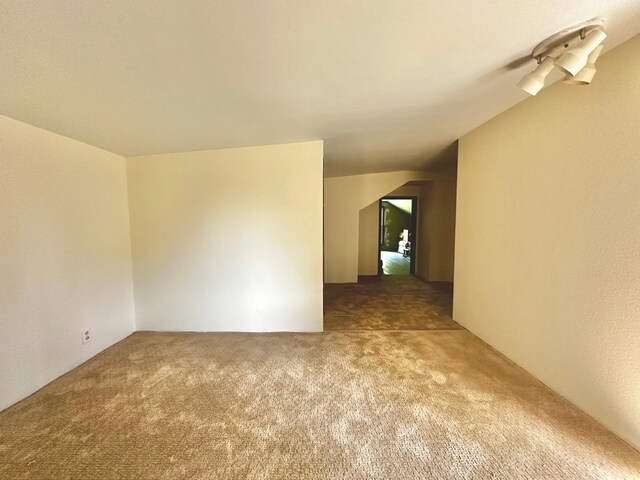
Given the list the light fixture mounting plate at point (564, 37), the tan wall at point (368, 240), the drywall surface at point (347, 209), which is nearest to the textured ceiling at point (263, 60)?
the light fixture mounting plate at point (564, 37)

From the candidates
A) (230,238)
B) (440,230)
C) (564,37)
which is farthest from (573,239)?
(440,230)

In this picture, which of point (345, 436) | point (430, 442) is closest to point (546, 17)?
point (430, 442)

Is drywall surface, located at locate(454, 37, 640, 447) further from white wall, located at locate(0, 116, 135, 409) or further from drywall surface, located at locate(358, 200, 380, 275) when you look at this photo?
white wall, located at locate(0, 116, 135, 409)

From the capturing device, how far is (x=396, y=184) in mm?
5191

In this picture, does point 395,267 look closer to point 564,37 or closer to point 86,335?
point 564,37

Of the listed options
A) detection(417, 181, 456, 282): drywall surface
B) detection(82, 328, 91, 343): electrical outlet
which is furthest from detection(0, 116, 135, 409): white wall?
detection(417, 181, 456, 282): drywall surface

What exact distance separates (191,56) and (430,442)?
2.33 meters

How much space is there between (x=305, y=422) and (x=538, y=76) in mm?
2376

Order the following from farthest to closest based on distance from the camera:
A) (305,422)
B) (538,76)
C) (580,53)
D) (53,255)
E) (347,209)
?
1. (347,209)
2. (53,255)
3. (305,422)
4. (538,76)
5. (580,53)

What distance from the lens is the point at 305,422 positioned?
1566mm

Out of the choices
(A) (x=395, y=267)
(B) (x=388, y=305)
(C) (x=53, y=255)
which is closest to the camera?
(C) (x=53, y=255)

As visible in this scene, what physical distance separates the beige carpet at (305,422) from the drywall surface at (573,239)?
0.78ft

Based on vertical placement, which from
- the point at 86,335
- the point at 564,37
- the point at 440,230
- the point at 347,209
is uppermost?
the point at 564,37

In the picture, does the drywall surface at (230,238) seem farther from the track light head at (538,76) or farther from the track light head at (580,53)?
the track light head at (580,53)
